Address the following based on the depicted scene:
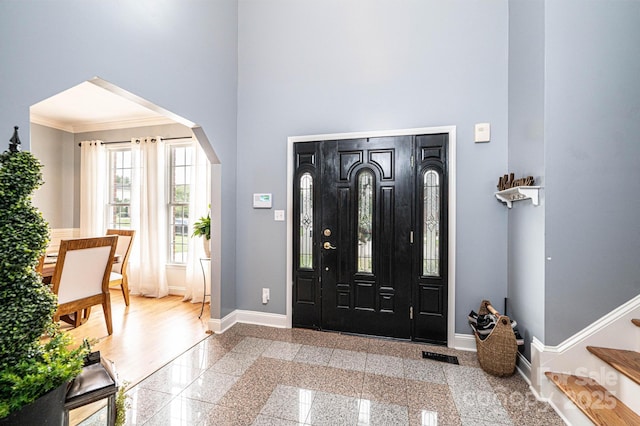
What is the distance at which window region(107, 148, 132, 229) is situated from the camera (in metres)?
4.82

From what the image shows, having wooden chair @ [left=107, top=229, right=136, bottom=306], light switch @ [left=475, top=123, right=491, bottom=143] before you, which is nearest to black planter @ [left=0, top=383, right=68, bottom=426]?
wooden chair @ [left=107, top=229, right=136, bottom=306]

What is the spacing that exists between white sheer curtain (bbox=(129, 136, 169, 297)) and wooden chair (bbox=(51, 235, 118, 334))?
51.2 inches

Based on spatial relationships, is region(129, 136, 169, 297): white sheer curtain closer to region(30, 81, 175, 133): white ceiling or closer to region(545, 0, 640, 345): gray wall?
region(30, 81, 175, 133): white ceiling

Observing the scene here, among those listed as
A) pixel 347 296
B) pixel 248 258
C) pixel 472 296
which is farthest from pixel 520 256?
pixel 248 258

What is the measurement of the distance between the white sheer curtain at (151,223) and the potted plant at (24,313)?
3.47 m

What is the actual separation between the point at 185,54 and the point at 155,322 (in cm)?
299

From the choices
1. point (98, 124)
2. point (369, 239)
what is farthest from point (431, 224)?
point (98, 124)

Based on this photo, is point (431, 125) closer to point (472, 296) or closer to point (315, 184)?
point (315, 184)

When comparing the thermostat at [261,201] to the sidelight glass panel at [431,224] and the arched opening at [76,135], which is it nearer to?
the arched opening at [76,135]

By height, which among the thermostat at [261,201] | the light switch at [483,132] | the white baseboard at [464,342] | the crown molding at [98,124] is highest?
the crown molding at [98,124]

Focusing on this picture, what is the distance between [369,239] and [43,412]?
2.50 meters

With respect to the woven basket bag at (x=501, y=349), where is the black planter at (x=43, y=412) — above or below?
above

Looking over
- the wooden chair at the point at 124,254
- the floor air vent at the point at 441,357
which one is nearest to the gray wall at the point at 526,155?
the floor air vent at the point at 441,357

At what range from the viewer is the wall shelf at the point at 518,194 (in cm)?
200
